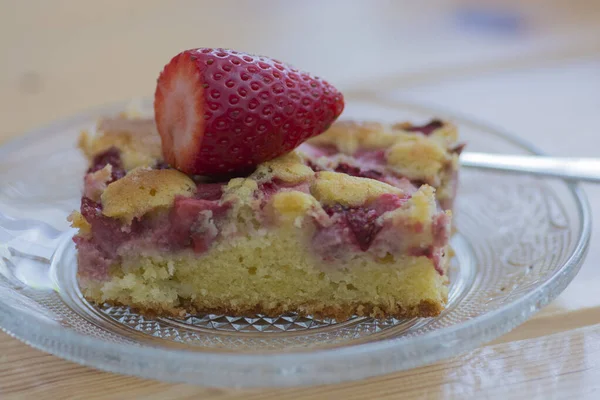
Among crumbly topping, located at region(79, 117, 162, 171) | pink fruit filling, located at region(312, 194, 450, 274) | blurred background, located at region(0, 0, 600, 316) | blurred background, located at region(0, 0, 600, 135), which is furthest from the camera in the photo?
blurred background, located at region(0, 0, 600, 135)

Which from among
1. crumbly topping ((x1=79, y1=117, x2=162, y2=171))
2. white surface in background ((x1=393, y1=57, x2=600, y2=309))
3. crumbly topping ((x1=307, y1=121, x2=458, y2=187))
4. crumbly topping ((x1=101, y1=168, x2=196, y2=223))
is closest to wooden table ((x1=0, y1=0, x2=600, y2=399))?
white surface in background ((x1=393, y1=57, x2=600, y2=309))

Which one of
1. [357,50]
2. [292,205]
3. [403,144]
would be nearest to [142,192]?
[292,205]

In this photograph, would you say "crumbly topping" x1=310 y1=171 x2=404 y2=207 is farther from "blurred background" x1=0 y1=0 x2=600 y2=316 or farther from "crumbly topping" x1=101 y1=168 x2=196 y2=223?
"blurred background" x1=0 y1=0 x2=600 y2=316

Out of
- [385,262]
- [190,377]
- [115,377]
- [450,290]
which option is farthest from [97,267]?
[450,290]

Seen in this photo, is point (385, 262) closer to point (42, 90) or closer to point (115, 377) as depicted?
point (115, 377)

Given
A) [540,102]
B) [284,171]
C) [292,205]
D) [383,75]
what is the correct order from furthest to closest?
[383,75] < [540,102] < [284,171] < [292,205]

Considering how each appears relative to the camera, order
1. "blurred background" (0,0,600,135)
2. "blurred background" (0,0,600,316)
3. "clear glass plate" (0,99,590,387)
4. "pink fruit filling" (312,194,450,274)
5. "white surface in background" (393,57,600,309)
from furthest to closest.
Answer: "blurred background" (0,0,600,135)
"blurred background" (0,0,600,316)
"white surface in background" (393,57,600,309)
"pink fruit filling" (312,194,450,274)
"clear glass plate" (0,99,590,387)

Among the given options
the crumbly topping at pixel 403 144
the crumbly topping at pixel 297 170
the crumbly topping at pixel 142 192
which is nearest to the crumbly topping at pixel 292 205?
the crumbly topping at pixel 297 170

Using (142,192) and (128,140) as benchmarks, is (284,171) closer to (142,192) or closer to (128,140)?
(142,192)
